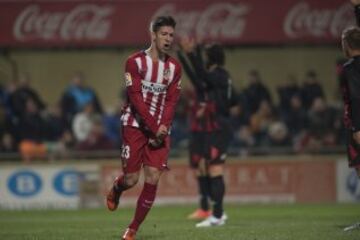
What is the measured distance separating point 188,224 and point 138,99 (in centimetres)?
355

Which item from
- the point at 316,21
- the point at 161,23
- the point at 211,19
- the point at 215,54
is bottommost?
the point at 215,54

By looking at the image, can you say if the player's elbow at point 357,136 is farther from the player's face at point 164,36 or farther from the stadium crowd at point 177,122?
the stadium crowd at point 177,122

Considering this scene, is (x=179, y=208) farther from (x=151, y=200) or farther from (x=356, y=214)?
(x=151, y=200)

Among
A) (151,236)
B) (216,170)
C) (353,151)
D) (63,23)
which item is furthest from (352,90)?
(63,23)

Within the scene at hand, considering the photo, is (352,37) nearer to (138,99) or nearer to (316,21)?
(138,99)

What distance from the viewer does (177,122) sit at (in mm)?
20734

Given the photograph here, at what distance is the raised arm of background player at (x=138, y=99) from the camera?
968 centimetres

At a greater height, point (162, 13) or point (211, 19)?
point (162, 13)

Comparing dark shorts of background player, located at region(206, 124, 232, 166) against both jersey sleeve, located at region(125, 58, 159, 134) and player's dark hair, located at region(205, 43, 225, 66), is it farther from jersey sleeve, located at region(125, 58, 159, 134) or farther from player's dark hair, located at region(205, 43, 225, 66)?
jersey sleeve, located at region(125, 58, 159, 134)

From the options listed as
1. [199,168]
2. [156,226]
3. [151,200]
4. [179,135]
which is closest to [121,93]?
[179,135]

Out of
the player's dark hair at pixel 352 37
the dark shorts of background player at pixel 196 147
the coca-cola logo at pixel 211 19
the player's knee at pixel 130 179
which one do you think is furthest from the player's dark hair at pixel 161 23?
the coca-cola logo at pixel 211 19

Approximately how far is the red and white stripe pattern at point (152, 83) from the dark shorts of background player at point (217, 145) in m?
3.02

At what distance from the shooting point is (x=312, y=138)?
66.5ft

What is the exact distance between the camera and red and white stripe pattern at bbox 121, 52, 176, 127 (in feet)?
32.1
